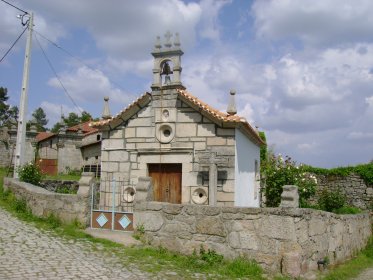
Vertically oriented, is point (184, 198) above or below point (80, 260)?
above

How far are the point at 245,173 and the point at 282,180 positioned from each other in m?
1.89

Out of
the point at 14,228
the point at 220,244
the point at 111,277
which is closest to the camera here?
the point at 111,277

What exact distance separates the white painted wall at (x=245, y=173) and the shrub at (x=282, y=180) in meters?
0.55

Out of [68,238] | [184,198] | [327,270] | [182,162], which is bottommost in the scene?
[327,270]

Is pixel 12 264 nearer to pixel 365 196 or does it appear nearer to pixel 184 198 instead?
pixel 184 198

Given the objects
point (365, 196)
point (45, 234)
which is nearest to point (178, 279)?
point (45, 234)

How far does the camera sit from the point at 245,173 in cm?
1223

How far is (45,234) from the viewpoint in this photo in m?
8.41

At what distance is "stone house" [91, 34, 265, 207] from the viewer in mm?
10609

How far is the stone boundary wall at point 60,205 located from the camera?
9156 mm

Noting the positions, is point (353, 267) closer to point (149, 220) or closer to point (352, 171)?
point (149, 220)

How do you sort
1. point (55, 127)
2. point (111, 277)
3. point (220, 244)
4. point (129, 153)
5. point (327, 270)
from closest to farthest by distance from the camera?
point (111, 277), point (220, 244), point (327, 270), point (129, 153), point (55, 127)

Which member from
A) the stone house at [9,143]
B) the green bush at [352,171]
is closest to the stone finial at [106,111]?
the green bush at [352,171]

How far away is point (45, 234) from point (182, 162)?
414 centimetres
